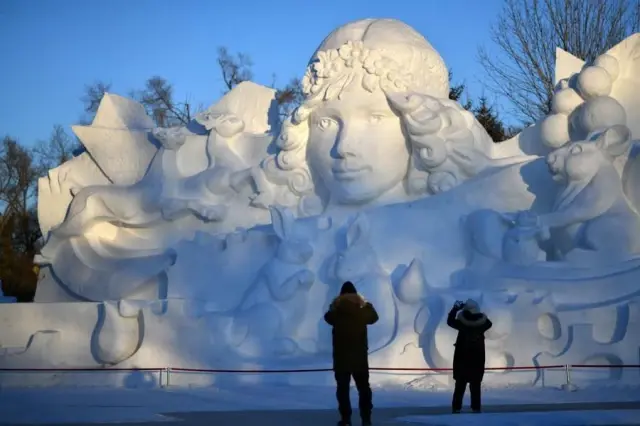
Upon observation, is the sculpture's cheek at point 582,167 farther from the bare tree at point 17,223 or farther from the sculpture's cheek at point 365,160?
the bare tree at point 17,223

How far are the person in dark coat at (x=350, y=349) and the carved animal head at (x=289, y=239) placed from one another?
5.62 metres

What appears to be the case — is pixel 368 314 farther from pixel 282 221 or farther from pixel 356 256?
pixel 282 221

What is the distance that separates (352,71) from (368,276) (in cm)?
292

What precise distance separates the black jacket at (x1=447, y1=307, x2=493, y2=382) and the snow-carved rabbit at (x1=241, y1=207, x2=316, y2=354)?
14.2ft

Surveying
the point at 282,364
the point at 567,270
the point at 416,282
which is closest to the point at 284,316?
the point at 282,364

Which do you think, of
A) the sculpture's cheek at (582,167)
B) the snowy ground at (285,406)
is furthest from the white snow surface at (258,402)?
the sculpture's cheek at (582,167)

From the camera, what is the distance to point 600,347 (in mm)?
12016

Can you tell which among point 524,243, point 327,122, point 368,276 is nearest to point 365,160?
point 327,122

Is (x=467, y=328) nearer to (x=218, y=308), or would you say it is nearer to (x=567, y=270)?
(x=567, y=270)

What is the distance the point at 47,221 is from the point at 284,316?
4.73m

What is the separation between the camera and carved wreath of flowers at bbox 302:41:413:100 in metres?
13.8

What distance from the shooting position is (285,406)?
32.6ft

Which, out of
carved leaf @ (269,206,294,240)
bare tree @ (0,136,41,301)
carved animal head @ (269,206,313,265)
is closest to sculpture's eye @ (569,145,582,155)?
carved animal head @ (269,206,313,265)

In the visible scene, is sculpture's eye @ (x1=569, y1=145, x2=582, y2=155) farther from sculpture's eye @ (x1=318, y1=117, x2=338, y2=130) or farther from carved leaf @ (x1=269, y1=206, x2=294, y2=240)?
carved leaf @ (x1=269, y1=206, x2=294, y2=240)
